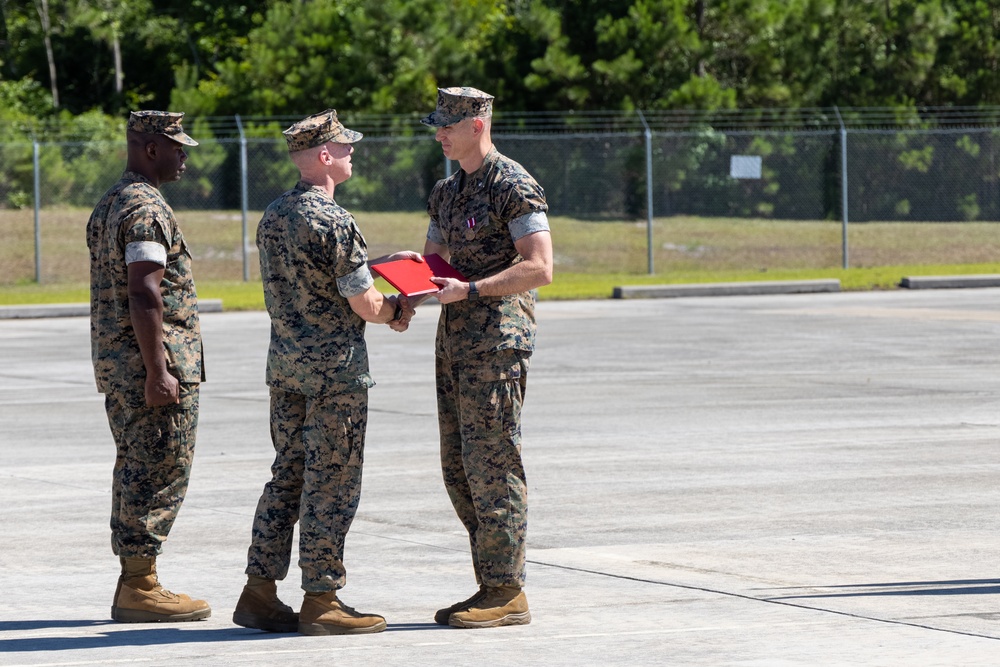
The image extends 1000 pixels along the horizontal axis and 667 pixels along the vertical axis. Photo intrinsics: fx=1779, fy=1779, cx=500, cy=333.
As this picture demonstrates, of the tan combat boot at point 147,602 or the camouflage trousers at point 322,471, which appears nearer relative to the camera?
the camouflage trousers at point 322,471

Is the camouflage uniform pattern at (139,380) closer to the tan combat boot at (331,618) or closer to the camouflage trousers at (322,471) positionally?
the camouflage trousers at (322,471)

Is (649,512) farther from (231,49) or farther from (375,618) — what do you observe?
(231,49)

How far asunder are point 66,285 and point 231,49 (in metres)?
25.2

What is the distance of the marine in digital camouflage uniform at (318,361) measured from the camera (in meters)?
6.36

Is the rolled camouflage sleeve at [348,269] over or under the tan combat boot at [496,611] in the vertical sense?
over

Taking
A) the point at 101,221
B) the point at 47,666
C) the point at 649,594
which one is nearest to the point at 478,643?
the point at 649,594

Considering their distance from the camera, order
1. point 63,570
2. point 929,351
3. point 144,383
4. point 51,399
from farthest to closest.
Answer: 1. point 929,351
2. point 51,399
3. point 63,570
4. point 144,383

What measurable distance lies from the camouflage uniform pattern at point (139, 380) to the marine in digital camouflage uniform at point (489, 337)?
1019 millimetres

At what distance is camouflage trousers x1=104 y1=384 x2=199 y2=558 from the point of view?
6.78 metres

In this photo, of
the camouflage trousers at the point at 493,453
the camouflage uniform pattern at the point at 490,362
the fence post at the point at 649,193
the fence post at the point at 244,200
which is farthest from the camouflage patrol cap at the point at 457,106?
the fence post at the point at 649,193

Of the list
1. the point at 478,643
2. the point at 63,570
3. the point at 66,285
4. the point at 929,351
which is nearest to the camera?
the point at 478,643

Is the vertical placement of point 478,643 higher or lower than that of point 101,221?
lower

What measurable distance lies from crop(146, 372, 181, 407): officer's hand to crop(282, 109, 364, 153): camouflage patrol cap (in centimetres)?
99

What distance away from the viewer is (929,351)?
691 inches
